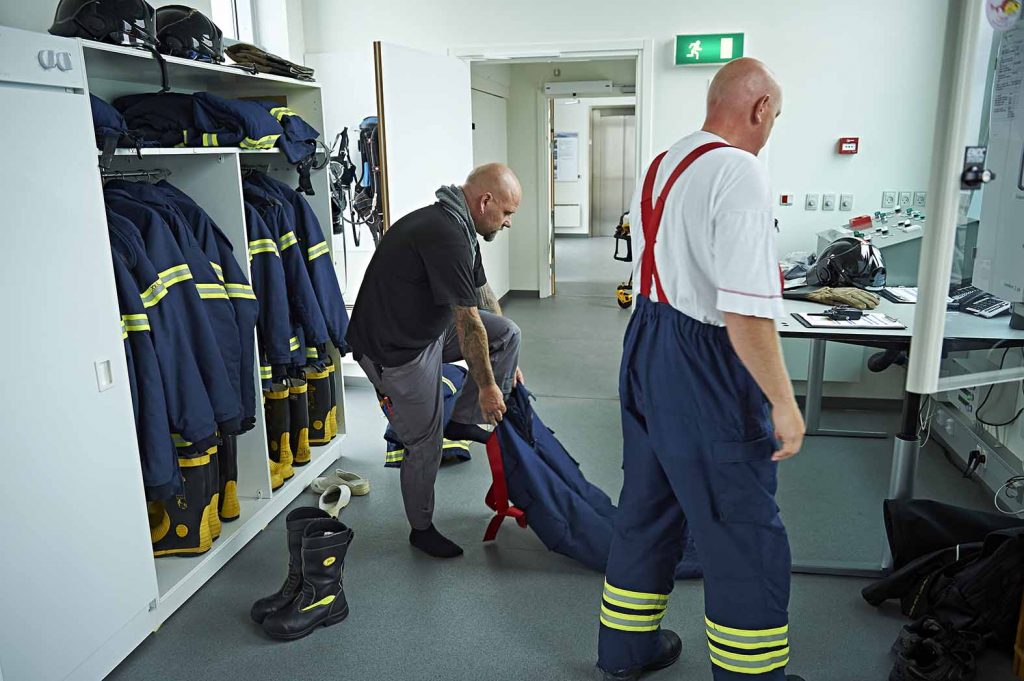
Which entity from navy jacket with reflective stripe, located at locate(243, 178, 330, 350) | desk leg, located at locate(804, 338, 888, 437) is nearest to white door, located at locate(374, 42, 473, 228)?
navy jacket with reflective stripe, located at locate(243, 178, 330, 350)

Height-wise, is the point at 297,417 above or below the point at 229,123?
below

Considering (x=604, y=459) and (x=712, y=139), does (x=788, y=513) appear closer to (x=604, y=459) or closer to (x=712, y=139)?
(x=604, y=459)

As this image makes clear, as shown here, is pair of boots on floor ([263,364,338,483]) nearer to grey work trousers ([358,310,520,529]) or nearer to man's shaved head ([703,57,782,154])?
grey work trousers ([358,310,520,529])

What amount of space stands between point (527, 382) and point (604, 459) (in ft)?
4.30

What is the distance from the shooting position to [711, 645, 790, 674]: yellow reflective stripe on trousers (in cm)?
190

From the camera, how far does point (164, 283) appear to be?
2.48 metres

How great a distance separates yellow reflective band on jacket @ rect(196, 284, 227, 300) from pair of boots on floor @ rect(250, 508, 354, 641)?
2.61 ft

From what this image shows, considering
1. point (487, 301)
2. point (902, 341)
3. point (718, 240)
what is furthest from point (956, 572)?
point (487, 301)

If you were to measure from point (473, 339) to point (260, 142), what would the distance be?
1.13 m

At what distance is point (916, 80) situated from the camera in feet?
14.7

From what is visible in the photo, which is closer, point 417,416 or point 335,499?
point 417,416

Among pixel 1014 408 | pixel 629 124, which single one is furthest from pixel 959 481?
pixel 629 124

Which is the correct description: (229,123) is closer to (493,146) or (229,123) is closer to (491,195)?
(491,195)

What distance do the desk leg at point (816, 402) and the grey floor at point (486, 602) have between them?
140mm
